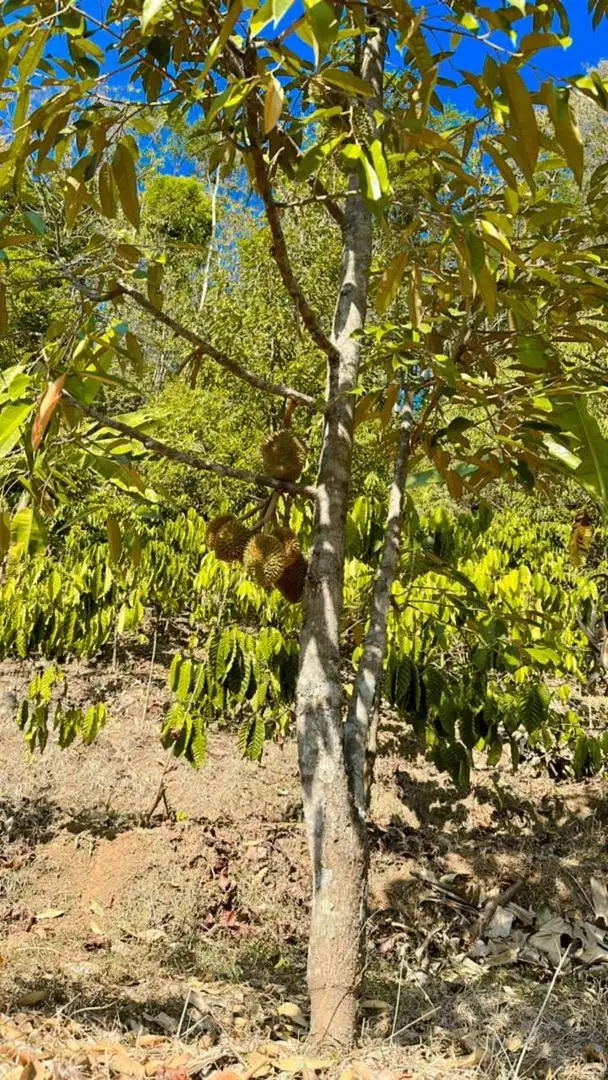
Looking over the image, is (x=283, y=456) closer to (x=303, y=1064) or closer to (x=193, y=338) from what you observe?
(x=193, y=338)

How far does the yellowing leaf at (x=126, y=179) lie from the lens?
3.56ft

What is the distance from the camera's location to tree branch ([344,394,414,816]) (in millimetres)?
1512

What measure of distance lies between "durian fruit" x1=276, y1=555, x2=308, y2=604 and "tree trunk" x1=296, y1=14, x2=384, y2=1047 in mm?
83

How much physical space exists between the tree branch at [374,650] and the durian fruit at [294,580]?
6.1 inches

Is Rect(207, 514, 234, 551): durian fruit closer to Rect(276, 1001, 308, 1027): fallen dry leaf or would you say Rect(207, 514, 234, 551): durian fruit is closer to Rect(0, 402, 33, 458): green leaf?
Rect(0, 402, 33, 458): green leaf

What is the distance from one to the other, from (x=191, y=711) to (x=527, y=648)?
57.2 inches

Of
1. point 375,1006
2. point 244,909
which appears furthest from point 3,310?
point 244,909

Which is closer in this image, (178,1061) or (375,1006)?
(178,1061)

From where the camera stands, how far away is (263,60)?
1206 mm

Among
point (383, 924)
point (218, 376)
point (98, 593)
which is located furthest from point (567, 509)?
point (383, 924)

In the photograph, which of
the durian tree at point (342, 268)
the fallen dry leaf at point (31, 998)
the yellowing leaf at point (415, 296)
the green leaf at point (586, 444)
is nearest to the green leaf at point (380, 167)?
the durian tree at point (342, 268)

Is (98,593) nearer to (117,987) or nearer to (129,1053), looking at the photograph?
(117,987)

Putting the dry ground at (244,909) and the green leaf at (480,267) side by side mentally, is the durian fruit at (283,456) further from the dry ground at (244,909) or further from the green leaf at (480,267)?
the dry ground at (244,909)

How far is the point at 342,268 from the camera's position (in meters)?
1.69
